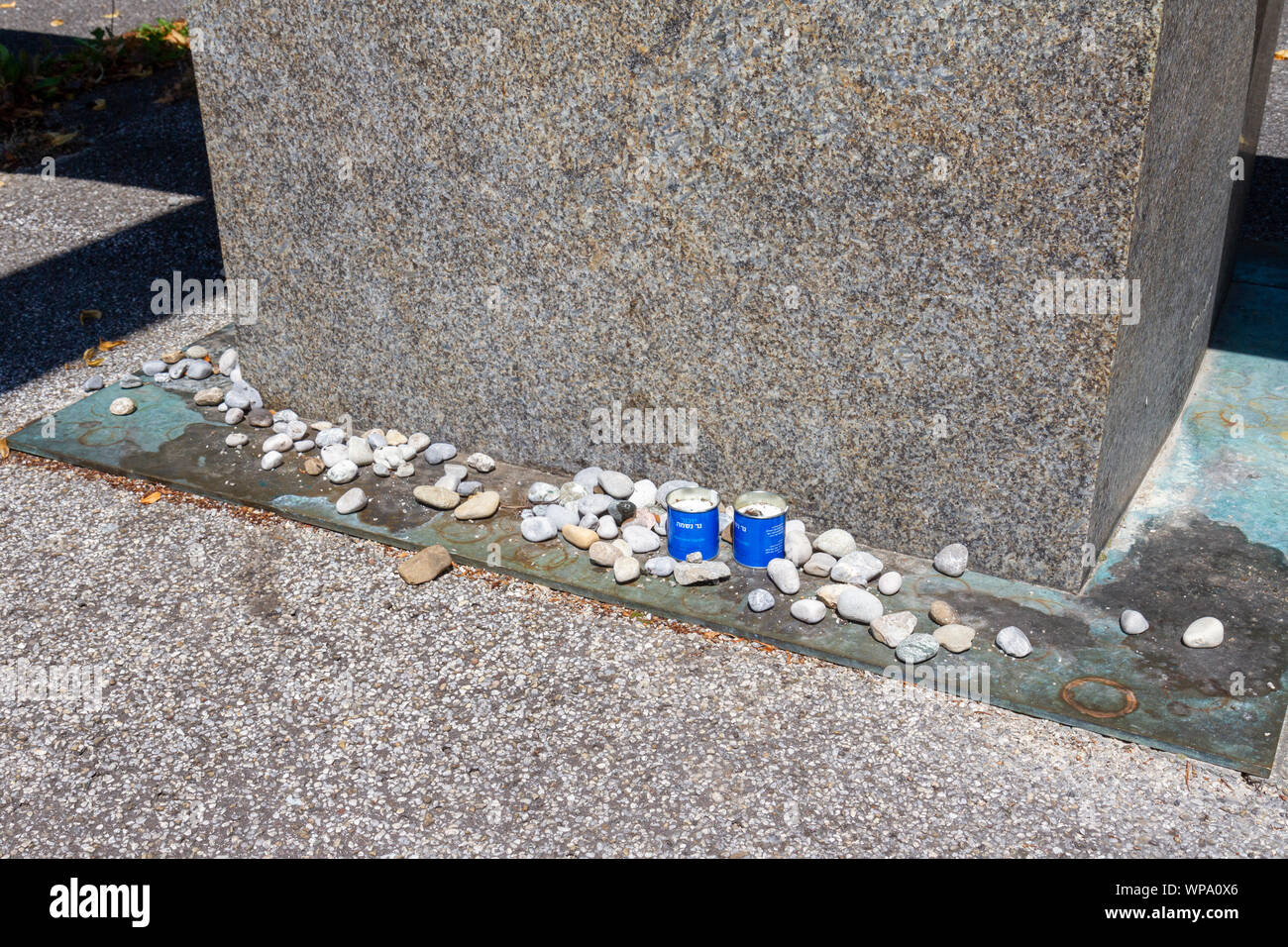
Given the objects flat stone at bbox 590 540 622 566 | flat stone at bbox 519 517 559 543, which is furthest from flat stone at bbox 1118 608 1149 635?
flat stone at bbox 519 517 559 543

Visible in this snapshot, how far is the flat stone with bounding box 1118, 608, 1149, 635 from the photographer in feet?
9.52

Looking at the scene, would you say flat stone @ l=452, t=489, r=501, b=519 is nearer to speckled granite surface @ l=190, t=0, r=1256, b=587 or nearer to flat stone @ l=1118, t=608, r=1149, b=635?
speckled granite surface @ l=190, t=0, r=1256, b=587

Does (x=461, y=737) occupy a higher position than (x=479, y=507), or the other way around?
(x=479, y=507)

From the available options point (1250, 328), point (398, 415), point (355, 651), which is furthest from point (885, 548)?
point (1250, 328)

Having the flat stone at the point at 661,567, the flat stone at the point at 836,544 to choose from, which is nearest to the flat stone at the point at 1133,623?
the flat stone at the point at 836,544

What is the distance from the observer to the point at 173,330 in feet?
16.2

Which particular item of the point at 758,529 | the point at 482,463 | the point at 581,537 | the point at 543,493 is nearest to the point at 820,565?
the point at 758,529

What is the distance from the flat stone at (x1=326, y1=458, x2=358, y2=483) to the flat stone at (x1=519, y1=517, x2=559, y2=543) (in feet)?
2.35

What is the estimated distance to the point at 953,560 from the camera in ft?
10.3

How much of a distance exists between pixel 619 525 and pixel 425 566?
0.60 meters

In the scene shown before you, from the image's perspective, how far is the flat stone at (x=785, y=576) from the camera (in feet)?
10.3

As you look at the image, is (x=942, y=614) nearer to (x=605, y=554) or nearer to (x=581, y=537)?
(x=605, y=554)

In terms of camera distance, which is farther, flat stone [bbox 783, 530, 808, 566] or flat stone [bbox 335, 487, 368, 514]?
flat stone [bbox 335, 487, 368, 514]

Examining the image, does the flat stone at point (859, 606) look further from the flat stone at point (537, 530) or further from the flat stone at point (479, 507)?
the flat stone at point (479, 507)
